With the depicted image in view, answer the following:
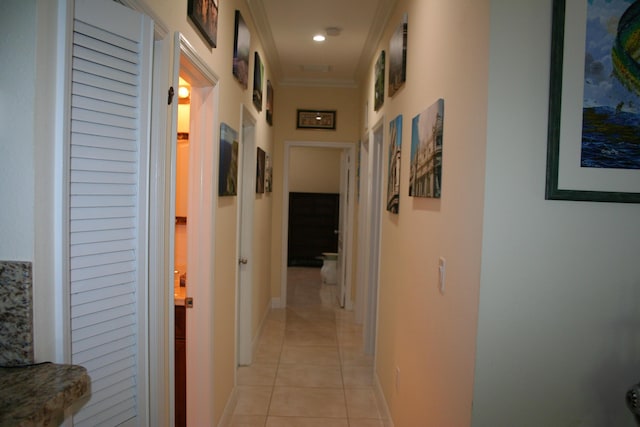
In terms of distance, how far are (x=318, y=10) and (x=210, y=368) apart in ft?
9.04

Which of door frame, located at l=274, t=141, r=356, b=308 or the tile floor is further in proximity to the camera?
door frame, located at l=274, t=141, r=356, b=308

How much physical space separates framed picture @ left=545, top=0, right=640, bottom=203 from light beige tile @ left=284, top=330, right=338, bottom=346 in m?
3.43

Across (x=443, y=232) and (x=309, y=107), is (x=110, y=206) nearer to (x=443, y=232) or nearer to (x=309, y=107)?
(x=443, y=232)

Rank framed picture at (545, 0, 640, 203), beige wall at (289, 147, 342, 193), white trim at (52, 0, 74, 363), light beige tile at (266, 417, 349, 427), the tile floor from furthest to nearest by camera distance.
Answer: beige wall at (289, 147, 342, 193), the tile floor, light beige tile at (266, 417, 349, 427), framed picture at (545, 0, 640, 203), white trim at (52, 0, 74, 363)

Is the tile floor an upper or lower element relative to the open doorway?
lower

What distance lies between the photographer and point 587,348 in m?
1.27

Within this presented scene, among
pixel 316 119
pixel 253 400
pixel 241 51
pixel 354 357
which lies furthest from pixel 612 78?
pixel 316 119

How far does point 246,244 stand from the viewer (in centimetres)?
362

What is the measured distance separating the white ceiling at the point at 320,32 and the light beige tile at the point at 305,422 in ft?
9.60

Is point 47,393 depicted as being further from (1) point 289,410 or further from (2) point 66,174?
(1) point 289,410

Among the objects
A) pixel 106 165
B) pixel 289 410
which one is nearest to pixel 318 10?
pixel 106 165

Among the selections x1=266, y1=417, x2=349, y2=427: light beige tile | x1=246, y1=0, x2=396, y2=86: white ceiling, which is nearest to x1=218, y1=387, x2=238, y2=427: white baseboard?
x1=266, y1=417, x2=349, y2=427: light beige tile

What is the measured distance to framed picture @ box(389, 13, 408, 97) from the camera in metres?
2.53

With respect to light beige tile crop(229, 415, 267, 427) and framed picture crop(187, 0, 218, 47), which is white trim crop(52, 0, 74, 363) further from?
light beige tile crop(229, 415, 267, 427)
